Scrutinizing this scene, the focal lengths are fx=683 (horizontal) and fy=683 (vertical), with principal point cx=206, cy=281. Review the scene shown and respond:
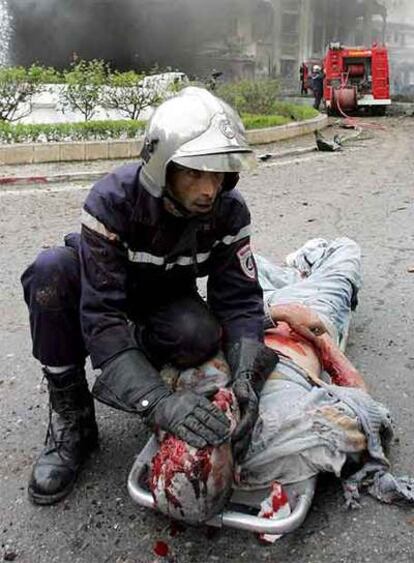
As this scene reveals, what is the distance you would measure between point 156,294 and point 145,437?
1.89ft

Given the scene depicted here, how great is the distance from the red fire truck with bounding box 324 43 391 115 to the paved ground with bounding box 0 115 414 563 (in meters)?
12.0

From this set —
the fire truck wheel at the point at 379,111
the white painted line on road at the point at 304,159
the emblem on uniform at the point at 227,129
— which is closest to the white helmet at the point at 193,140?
the emblem on uniform at the point at 227,129

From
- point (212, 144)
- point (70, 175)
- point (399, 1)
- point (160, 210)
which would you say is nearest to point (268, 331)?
point (160, 210)

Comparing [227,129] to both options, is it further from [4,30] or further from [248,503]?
[4,30]

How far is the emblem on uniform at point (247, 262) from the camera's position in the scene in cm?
224

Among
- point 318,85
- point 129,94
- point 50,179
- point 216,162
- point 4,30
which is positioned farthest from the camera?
point 4,30

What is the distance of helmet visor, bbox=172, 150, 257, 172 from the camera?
1827 mm

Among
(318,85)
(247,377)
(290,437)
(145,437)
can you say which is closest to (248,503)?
(290,437)

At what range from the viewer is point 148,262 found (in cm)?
210

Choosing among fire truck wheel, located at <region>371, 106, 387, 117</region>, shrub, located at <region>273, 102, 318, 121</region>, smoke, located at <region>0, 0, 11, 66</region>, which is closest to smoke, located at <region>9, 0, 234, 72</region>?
smoke, located at <region>0, 0, 11, 66</region>

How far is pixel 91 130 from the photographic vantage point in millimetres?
A: 9375

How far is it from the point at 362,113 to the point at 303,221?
1325cm

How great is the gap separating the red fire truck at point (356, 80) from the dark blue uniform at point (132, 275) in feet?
50.8

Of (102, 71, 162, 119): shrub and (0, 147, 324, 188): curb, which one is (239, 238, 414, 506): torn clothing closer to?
(0, 147, 324, 188): curb
